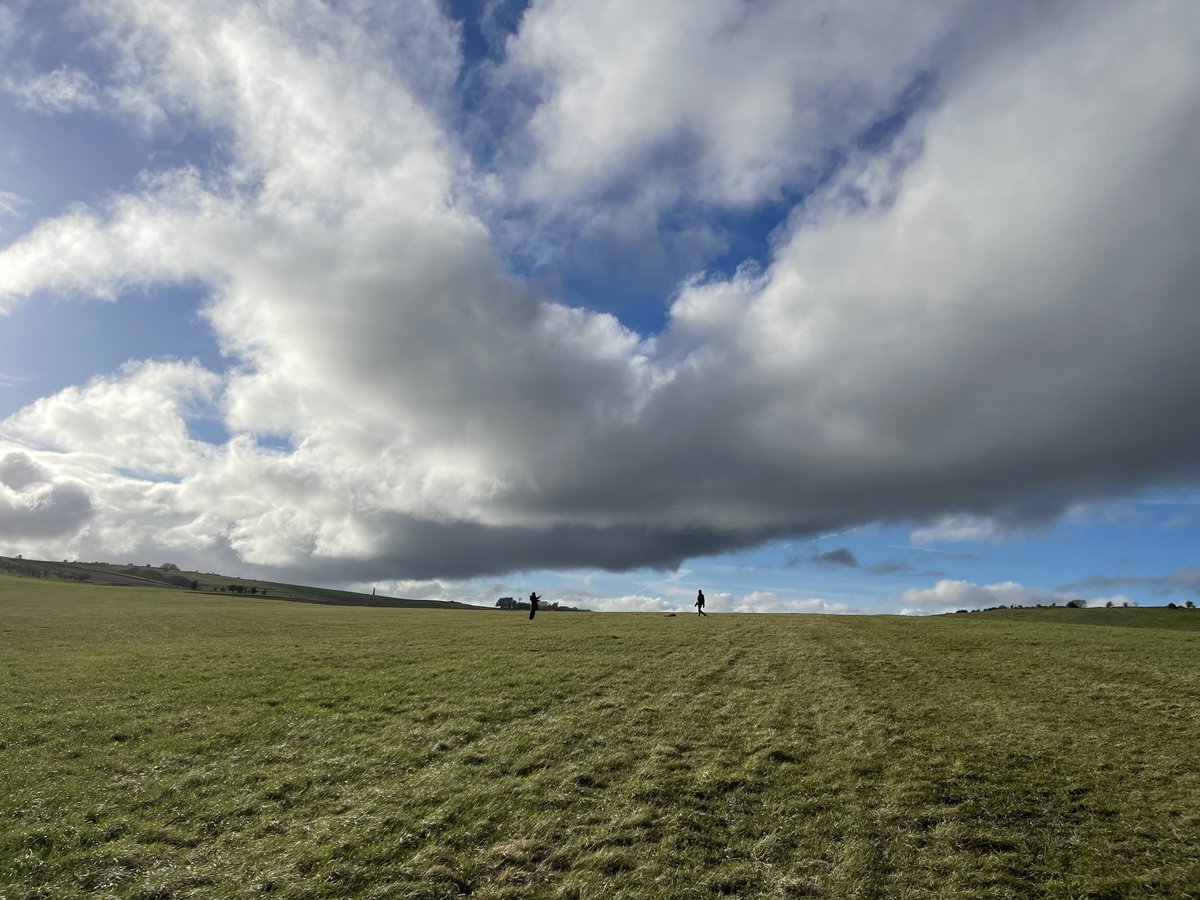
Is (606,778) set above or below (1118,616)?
below

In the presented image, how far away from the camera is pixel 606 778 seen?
17.2 m

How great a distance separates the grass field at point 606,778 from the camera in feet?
41.4

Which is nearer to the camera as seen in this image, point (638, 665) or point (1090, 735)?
point (1090, 735)

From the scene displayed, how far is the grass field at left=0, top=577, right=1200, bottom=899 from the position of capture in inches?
497

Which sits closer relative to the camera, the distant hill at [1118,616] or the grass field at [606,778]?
the grass field at [606,778]

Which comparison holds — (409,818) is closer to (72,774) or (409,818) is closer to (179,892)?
(179,892)

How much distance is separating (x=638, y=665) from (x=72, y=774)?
75.6ft

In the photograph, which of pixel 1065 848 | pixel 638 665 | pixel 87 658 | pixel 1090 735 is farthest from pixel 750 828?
pixel 87 658

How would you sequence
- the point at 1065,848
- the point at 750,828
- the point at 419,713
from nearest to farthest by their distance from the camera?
the point at 1065,848 → the point at 750,828 → the point at 419,713

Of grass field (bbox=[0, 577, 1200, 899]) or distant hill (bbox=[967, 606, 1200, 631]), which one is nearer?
grass field (bbox=[0, 577, 1200, 899])

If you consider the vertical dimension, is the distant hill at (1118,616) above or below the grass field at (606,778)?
above

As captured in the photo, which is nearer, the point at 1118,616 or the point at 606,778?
the point at 606,778

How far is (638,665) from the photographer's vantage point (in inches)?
1298

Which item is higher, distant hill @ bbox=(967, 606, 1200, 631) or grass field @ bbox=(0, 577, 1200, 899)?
distant hill @ bbox=(967, 606, 1200, 631)
